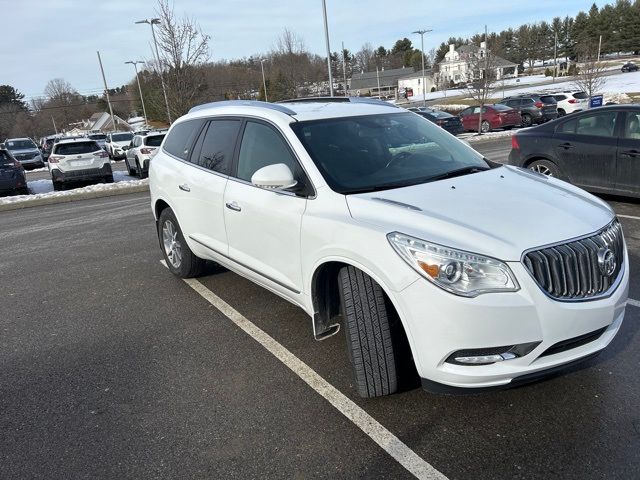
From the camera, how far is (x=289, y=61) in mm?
57562

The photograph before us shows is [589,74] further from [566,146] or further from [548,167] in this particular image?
[566,146]

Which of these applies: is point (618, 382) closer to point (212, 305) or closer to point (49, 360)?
point (212, 305)

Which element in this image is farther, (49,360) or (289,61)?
(289,61)

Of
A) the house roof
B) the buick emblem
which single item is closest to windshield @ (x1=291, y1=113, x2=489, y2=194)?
the buick emblem

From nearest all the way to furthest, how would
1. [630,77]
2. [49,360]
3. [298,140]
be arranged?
[298,140] → [49,360] → [630,77]

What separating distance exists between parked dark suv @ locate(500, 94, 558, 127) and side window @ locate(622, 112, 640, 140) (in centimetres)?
2189

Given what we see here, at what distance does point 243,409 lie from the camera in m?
3.18

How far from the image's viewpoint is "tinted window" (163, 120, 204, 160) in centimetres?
510

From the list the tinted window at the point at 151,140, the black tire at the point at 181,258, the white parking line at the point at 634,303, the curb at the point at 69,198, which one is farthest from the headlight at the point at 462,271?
the tinted window at the point at 151,140

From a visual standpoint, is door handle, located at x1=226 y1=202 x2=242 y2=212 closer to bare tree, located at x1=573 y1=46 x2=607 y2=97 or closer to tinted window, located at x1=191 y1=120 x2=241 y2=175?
tinted window, located at x1=191 y1=120 x2=241 y2=175

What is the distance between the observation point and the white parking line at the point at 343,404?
2.60 metres

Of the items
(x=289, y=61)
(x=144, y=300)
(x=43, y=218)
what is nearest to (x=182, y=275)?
(x=144, y=300)

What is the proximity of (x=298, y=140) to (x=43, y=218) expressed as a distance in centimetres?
931

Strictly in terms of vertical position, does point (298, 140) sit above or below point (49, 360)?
above
